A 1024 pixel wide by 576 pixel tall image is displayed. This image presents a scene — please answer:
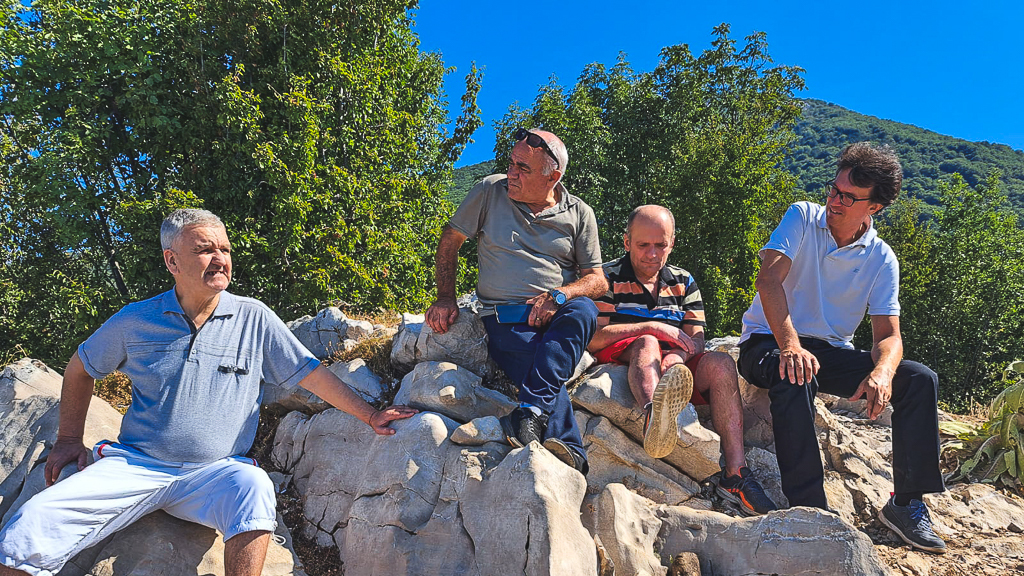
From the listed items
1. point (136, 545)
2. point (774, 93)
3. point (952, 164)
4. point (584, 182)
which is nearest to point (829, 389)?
point (136, 545)

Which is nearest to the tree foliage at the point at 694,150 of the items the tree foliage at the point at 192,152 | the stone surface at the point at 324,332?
the tree foliage at the point at 192,152

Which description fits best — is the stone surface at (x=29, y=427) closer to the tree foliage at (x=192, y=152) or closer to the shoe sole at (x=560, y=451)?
the shoe sole at (x=560, y=451)

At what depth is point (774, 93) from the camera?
2497 cm

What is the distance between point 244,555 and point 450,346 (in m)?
1.95

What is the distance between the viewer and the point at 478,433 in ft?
11.4

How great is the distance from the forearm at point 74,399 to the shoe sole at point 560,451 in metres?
2.33

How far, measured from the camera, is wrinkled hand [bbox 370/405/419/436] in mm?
3436

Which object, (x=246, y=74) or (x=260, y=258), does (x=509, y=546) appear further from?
(x=246, y=74)

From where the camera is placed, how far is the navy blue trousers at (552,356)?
3.40m

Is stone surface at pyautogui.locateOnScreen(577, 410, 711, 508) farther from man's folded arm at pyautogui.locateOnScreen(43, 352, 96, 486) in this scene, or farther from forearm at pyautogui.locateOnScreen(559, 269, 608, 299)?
man's folded arm at pyautogui.locateOnScreen(43, 352, 96, 486)

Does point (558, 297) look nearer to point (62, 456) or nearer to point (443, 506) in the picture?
point (443, 506)

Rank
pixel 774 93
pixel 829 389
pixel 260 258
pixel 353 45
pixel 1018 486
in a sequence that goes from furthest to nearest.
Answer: pixel 774 93 → pixel 353 45 → pixel 260 258 → pixel 1018 486 → pixel 829 389

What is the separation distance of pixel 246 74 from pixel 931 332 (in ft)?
72.1

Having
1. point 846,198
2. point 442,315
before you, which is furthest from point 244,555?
point 846,198
